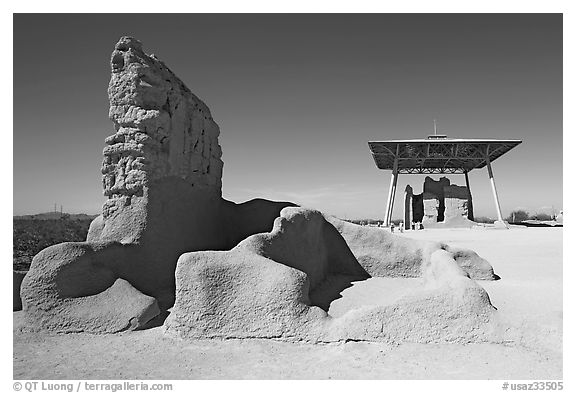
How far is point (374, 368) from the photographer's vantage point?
154 inches

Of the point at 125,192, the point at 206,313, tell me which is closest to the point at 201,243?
the point at 125,192

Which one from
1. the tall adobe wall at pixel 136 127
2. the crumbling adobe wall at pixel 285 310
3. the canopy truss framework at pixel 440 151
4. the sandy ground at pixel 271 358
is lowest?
the sandy ground at pixel 271 358

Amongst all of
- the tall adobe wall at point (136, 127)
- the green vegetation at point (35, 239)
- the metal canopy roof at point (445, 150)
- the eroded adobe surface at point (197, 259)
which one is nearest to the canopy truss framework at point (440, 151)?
the metal canopy roof at point (445, 150)

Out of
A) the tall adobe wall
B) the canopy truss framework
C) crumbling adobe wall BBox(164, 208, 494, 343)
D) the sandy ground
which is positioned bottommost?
the sandy ground

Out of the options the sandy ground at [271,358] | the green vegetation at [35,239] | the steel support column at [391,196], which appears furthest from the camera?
the steel support column at [391,196]

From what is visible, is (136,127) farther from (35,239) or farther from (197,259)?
(35,239)

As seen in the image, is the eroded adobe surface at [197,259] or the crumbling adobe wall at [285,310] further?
the eroded adobe surface at [197,259]

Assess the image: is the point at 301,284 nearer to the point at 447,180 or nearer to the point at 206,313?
the point at 206,313

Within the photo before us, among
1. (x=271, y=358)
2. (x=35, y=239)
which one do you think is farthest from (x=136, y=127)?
(x=35, y=239)

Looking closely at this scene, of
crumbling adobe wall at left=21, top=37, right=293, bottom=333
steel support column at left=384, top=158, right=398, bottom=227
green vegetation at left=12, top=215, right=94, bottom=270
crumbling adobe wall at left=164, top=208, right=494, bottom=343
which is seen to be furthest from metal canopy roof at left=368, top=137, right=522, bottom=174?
crumbling adobe wall at left=164, top=208, right=494, bottom=343

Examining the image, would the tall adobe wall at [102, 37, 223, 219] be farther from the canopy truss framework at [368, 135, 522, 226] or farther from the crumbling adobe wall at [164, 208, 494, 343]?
the canopy truss framework at [368, 135, 522, 226]

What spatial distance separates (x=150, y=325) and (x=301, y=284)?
7.34 feet

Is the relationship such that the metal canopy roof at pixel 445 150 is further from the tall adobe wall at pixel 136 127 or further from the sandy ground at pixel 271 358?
the sandy ground at pixel 271 358

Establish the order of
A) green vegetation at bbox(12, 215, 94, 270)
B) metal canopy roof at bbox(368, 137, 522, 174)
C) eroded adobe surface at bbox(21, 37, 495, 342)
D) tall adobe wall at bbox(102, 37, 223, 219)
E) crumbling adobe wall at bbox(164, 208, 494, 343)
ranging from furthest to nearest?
metal canopy roof at bbox(368, 137, 522, 174) < green vegetation at bbox(12, 215, 94, 270) < tall adobe wall at bbox(102, 37, 223, 219) < eroded adobe surface at bbox(21, 37, 495, 342) < crumbling adobe wall at bbox(164, 208, 494, 343)
